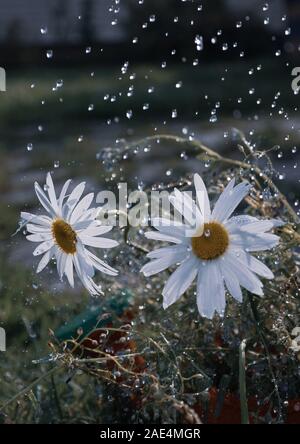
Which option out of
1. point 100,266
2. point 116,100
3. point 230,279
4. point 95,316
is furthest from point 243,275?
point 116,100

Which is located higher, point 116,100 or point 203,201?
point 116,100

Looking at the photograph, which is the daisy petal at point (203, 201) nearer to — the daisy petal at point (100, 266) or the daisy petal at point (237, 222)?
the daisy petal at point (237, 222)

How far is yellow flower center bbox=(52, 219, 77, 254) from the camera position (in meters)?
1.33

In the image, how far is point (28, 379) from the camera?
1.90 m

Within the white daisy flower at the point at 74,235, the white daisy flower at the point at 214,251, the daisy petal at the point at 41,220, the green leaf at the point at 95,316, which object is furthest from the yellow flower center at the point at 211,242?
the green leaf at the point at 95,316

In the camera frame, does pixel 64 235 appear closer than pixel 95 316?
Yes

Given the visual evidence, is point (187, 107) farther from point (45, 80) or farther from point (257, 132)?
point (45, 80)

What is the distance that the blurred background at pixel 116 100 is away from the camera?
103 inches

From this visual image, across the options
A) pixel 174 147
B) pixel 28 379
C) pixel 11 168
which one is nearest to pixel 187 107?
pixel 174 147

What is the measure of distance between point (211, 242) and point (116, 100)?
5.17 m

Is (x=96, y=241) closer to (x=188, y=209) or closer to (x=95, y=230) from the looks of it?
(x=95, y=230)

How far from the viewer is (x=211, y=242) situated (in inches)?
48.0

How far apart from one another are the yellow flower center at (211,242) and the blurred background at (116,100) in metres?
0.26

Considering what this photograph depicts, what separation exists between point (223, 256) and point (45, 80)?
6767 mm
